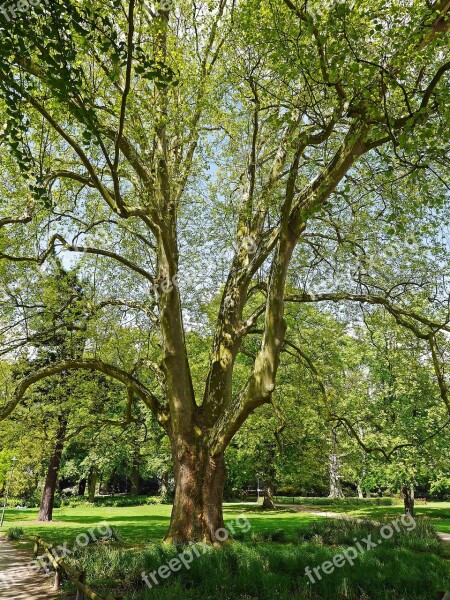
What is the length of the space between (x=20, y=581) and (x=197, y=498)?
3633 millimetres

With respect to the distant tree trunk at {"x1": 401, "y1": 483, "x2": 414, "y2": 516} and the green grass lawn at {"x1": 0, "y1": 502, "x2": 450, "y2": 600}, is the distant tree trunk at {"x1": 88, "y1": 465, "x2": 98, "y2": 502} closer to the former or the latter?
the distant tree trunk at {"x1": 401, "y1": 483, "x2": 414, "y2": 516}

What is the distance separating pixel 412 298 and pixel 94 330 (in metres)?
7.81

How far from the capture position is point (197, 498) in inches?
346

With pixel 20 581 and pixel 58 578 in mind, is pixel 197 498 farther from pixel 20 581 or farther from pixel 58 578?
pixel 20 581

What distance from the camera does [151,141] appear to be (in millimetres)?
10273

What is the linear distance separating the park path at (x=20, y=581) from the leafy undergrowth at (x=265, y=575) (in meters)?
0.76

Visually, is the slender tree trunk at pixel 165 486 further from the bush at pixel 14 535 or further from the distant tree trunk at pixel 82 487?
the bush at pixel 14 535

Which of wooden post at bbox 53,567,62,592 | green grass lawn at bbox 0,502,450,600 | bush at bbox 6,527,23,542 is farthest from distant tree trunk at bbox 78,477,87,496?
wooden post at bbox 53,567,62,592

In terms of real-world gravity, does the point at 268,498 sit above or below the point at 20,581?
above

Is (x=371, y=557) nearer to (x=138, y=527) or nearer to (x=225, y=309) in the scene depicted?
(x=225, y=309)

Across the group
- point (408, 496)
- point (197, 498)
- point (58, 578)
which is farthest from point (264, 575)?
point (408, 496)

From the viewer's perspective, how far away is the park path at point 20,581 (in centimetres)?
755

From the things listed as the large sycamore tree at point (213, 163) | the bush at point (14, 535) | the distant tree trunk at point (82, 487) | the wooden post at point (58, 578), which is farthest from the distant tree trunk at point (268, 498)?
the distant tree trunk at point (82, 487)

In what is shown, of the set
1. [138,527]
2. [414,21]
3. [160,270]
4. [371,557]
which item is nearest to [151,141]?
[160,270]
